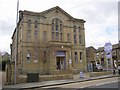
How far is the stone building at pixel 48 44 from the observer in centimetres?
3591

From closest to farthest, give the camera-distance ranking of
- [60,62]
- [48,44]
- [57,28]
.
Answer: [48,44] < [60,62] < [57,28]

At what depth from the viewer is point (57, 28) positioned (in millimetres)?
40719

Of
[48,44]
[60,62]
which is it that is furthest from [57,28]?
[60,62]

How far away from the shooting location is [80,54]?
143 ft

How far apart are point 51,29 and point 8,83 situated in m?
21.8

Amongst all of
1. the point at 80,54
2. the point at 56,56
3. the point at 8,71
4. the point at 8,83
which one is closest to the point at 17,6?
the point at 8,71

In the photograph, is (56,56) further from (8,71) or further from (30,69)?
(8,71)

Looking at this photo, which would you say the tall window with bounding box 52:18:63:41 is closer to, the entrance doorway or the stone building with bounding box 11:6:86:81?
the stone building with bounding box 11:6:86:81

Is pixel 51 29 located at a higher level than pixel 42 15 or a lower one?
lower

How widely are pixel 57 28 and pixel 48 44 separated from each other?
586 cm

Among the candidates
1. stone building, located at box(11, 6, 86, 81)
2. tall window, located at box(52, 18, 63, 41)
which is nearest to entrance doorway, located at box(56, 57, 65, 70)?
stone building, located at box(11, 6, 86, 81)

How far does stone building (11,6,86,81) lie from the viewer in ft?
118

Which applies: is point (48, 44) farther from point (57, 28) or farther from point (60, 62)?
point (57, 28)

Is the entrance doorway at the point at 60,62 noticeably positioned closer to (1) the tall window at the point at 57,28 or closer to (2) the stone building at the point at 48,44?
(2) the stone building at the point at 48,44
